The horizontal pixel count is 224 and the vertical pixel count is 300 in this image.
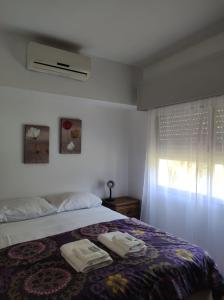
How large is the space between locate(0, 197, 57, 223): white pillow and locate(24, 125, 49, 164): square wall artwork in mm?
527

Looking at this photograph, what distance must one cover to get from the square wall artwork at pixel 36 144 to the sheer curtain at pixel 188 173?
1401mm

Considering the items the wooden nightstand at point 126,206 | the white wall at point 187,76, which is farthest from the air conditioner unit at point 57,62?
the wooden nightstand at point 126,206

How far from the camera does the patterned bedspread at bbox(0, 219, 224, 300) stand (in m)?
1.32

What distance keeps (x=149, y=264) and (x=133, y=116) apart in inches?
100

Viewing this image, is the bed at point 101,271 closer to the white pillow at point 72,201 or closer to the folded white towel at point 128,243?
the folded white towel at point 128,243

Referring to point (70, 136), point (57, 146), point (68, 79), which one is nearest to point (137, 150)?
point (70, 136)

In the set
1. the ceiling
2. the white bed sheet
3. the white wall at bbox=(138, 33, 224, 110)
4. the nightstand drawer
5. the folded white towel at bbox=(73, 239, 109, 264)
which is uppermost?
the ceiling

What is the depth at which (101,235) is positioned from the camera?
6.52 feet

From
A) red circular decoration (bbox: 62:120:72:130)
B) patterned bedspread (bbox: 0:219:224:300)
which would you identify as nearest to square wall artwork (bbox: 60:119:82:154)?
red circular decoration (bbox: 62:120:72:130)

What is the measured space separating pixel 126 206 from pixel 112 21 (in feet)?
7.63

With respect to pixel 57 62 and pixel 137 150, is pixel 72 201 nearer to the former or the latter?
pixel 137 150

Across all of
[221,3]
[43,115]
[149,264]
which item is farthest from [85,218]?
[221,3]

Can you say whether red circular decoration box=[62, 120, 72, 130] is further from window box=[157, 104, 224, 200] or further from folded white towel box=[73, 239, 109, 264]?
folded white towel box=[73, 239, 109, 264]

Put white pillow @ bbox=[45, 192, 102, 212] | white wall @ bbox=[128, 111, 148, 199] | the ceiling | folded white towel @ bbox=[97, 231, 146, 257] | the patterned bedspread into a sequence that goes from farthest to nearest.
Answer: white wall @ bbox=[128, 111, 148, 199] < white pillow @ bbox=[45, 192, 102, 212] < the ceiling < folded white towel @ bbox=[97, 231, 146, 257] < the patterned bedspread
